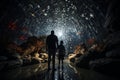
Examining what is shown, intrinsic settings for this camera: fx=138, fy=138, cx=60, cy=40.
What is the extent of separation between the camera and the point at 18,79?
543cm

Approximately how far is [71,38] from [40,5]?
24588 millimetres

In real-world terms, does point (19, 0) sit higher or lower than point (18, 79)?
higher

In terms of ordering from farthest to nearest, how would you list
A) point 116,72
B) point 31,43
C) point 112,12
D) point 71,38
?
1. point 71,38
2. point 31,43
3. point 112,12
4. point 116,72

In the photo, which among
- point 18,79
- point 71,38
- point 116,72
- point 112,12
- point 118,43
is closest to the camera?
point 18,79

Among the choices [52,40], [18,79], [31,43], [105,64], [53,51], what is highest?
[31,43]

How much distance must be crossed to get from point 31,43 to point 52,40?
32.2 ft

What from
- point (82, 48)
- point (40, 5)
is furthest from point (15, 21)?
point (82, 48)

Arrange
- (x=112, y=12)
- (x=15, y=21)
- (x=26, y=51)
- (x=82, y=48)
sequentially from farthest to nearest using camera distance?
(x=15, y=21)
(x=82, y=48)
(x=26, y=51)
(x=112, y=12)

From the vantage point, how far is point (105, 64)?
7.61 m

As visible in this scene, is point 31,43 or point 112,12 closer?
point 112,12

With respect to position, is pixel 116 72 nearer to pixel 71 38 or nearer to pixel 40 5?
A: pixel 40 5

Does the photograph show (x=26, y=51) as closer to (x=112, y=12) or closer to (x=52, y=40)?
(x=52, y=40)

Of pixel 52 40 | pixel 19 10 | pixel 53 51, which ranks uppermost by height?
pixel 19 10

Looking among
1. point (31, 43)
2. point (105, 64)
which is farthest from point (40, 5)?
point (105, 64)
